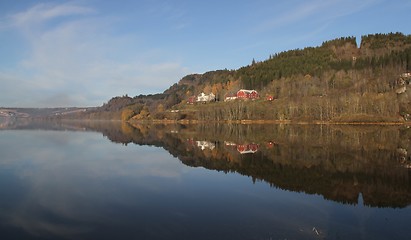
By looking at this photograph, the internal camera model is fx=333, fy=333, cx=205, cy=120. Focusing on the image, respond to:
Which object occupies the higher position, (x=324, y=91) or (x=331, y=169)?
(x=324, y=91)

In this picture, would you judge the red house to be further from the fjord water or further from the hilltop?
the fjord water

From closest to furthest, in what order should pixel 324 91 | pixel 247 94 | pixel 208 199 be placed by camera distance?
pixel 208 199 < pixel 324 91 < pixel 247 94

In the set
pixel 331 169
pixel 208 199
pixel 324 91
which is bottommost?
pixel 208 199

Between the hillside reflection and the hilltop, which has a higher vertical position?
the hilltop

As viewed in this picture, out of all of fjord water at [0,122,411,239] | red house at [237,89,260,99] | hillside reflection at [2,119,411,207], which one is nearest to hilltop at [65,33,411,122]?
red house at [237,89,260,99]

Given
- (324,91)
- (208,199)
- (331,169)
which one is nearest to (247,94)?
(324,91)

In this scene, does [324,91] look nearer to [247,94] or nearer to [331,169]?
[247,94]

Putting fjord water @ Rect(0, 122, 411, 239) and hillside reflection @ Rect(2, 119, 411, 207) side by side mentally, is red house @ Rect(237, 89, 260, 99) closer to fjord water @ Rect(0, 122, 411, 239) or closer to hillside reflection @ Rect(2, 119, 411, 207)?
hillside reflection @ Rect(2, 119, 411, 207)

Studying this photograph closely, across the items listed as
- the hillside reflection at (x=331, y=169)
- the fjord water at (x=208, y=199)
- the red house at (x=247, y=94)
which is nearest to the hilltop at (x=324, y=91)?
the red house at (x=247, y=94)

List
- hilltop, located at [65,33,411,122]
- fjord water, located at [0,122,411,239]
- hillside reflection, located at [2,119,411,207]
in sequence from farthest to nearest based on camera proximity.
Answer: hilltop, located at [65,33,411,122]
hillside reflection, located at [2,119,411,207]
fjord water, located at [0,122,411,239]

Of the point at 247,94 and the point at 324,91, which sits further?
the point at 247,94

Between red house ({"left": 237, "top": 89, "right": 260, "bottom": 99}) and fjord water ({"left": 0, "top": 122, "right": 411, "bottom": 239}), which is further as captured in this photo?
red house ({"left": 237, "top": 89, "right": 260, "bottom": 99})

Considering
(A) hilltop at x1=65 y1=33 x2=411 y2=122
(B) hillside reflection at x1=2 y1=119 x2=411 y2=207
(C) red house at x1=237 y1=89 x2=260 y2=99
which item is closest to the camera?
(B) hillside reflection at x1=2 y1=119 x2=411 y2=207

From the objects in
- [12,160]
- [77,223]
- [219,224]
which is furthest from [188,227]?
[12,160]
